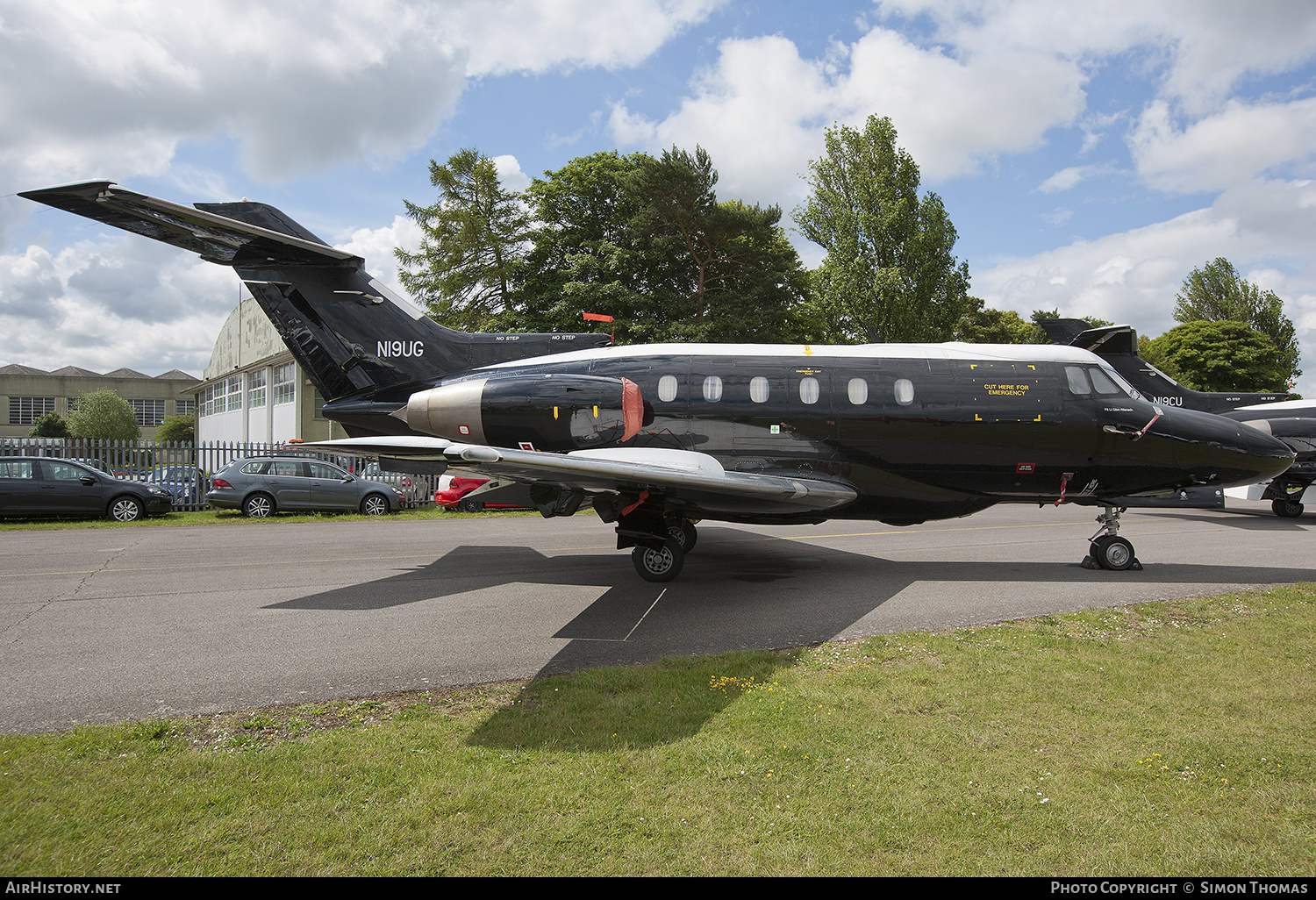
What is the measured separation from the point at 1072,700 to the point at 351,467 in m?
27.7

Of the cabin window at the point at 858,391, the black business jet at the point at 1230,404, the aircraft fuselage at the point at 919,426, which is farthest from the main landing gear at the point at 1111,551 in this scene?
the black business jet at the point at 1230,404

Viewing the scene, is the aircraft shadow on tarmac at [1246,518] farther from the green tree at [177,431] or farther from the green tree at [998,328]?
the green tree at [177,431]

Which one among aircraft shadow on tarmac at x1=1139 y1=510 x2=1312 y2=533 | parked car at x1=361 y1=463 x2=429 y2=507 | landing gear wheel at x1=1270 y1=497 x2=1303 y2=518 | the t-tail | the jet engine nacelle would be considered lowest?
aircraft shadow on tarmac at x1=1139 y1=510 x2=1312 y2=533

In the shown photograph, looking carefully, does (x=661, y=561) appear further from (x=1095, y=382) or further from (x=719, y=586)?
(x=1095, y=382)

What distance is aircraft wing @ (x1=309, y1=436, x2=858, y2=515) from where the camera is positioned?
6.89 metres

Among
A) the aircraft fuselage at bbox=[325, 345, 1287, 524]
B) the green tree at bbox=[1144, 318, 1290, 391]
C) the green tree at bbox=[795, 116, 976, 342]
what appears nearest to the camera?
the aircraft fuselage at bbox=[325, 345, 1287, 524]

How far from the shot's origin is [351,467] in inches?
1093

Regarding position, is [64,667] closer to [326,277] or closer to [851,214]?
[326,277]

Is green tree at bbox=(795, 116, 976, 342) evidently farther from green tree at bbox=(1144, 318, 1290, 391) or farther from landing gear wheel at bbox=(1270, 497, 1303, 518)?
green tree at bbox=(1144, 318, 1290, 391)

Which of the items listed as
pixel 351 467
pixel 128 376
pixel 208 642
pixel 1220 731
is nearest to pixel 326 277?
pixel 208 642

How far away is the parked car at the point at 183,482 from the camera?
21375 millimetres

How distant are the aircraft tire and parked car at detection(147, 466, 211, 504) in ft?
79.1

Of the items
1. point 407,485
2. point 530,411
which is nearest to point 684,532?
point 530,411

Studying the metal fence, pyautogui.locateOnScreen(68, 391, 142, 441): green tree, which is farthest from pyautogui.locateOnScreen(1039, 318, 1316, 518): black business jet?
pyautogui.locateOnScreen(68, 391, 142, 441): green tree
